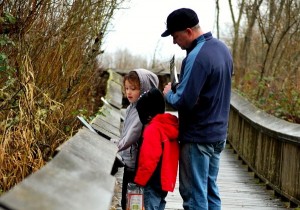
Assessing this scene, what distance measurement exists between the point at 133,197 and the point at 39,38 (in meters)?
2.59

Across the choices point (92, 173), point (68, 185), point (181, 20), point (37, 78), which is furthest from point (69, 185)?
point (37, 78)

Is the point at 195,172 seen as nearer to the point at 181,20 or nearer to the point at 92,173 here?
the point at 181,20

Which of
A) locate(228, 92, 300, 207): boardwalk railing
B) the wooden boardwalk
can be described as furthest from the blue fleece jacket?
locate(228, 92, 300, 207): boardwalk railing

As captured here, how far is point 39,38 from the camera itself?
6.82 metres

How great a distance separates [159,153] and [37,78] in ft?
8.23

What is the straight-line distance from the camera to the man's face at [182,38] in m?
4.74

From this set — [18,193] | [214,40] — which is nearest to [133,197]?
[214,40]

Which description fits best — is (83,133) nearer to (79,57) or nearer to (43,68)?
(43,68)

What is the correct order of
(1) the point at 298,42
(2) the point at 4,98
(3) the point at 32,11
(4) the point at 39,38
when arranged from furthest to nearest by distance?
(1) the point at 298,42 < (4) the point at 39,38 < (3) the point at 32,11 < (2) the point at 4,98

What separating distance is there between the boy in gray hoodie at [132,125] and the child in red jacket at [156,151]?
127mm

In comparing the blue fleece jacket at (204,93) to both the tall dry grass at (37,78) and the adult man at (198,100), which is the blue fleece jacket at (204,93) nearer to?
the adult man at (198,100)

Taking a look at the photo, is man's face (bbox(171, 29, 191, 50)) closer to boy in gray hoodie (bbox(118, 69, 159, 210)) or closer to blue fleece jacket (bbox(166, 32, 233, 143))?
blue fleece jacket (bbox(166, 32, 233, 143))

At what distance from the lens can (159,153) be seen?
4805 mm

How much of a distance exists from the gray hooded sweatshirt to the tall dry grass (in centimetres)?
72
